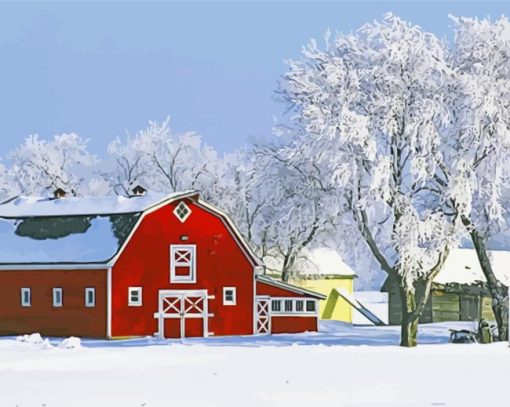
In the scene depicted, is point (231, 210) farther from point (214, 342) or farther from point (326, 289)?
point (214, 342)

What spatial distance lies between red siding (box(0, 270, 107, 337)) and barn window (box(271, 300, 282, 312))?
945 centimetres

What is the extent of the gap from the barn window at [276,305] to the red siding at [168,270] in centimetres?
249

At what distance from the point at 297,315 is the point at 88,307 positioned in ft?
36.8

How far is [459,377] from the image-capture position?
29.7 m

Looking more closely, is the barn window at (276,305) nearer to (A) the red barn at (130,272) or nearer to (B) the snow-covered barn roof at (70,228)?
(A) the red barn at (130,272)

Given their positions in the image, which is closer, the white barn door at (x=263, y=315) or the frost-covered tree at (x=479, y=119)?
the frost-covered tree at (x=479, y=119)

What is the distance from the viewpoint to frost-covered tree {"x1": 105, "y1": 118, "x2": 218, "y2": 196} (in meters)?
81.2

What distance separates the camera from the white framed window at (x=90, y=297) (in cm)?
5047

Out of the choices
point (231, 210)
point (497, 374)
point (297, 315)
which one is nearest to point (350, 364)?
point (497, 374)

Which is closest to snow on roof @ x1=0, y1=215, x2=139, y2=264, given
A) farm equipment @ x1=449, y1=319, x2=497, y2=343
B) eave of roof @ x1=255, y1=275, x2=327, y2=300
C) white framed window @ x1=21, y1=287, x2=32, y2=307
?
white framed window @ x1=21, y1=287, x2=32, y2=307

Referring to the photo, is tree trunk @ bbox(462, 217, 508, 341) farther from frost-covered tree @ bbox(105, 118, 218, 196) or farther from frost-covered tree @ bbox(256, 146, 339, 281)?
frost-covered tree @ bbox(105, 118, 218, 196)

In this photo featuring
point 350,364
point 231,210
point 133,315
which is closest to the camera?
point 350,364

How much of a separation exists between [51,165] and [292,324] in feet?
110

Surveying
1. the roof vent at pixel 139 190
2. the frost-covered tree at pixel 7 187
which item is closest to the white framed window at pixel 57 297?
the roof vent at pixel 139 190
